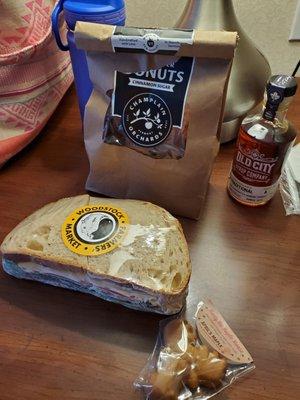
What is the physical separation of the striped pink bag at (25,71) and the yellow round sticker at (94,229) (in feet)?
0.63

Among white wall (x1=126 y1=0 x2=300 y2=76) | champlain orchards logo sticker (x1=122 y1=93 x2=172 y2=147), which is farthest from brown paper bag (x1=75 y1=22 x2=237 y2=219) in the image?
white wall (x1=126 y1=0 x2=300 y2=76)

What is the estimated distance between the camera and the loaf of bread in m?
0.40

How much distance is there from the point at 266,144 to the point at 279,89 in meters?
0.07

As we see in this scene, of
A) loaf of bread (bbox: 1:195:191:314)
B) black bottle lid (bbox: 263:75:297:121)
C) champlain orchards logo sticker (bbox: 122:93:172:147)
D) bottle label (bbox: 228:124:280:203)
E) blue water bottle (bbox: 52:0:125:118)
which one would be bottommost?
loaf of bread (bbox: 1:195:191:314)

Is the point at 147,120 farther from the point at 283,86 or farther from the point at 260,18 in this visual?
the point at 260,18

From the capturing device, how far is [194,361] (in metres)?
0.38

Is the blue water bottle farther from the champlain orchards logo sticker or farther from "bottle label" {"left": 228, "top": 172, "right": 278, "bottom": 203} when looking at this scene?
"bottle label" {"left": 228, "top": 172, "right": 278, "bottom": 203}

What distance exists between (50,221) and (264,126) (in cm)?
28

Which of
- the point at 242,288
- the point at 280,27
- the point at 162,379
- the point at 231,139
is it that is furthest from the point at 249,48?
the point at 162,379

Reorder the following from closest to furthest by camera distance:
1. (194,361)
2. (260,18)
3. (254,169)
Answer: (194,361) < (254,169) < (260,18)

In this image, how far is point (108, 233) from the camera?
432 mm

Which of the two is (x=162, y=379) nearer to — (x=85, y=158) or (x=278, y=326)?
(x=278, y=326)

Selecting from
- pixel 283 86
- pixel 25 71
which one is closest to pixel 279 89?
pixel 283 86

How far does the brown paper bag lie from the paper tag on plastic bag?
0.14m
